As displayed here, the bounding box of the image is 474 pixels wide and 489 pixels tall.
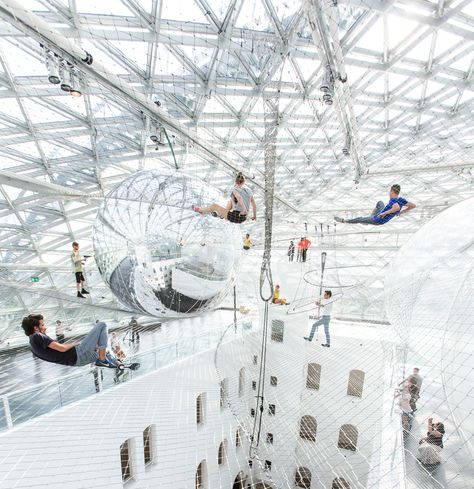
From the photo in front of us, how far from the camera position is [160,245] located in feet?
5.22

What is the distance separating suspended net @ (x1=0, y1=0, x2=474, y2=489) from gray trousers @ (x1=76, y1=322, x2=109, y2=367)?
225 mm

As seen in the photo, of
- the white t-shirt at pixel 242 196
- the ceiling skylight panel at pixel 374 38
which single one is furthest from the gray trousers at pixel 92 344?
the ceiling skylight panel at pixel 374 38

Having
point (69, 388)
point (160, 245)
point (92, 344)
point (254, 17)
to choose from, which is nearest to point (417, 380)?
point (160, 245)

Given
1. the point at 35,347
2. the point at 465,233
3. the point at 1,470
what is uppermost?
the point at 465,233

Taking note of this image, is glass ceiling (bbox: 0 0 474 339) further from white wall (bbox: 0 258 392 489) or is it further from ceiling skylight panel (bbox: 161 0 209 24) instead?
white wall (bbox: 0 258 392 489)

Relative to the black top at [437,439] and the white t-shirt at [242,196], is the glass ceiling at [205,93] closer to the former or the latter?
the white t-shirt at [242,196]

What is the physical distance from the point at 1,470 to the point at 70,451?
522 mm

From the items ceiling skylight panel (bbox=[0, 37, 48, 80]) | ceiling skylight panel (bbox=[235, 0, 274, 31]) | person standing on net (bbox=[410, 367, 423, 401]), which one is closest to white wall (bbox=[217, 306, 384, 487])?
person standing on net (bbox=[410, 367, 423, 401])

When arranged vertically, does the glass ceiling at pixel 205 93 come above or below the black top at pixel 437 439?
above

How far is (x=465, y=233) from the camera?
1.27 meters

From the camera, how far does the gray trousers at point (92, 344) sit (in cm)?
168

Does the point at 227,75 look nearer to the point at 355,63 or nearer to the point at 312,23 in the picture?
the point at 355,63

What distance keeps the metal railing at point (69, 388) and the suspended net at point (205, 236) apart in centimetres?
2

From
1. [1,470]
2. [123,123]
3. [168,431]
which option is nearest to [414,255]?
[1,470]
